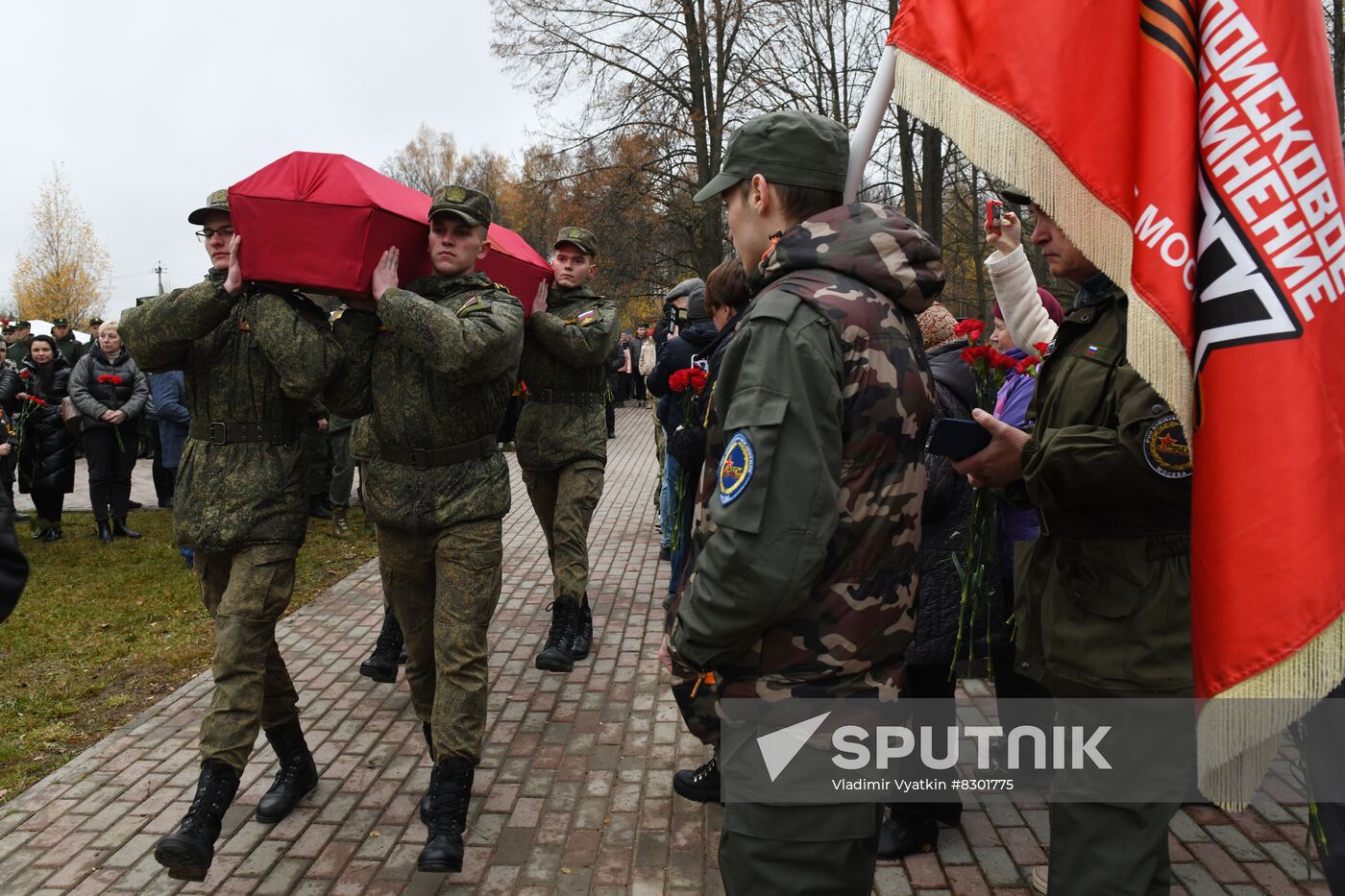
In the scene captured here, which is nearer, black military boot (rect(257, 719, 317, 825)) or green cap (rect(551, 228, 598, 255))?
black military boot (rect(257, 719, 317, 825))

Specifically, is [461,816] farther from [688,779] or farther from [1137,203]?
[1137,203]

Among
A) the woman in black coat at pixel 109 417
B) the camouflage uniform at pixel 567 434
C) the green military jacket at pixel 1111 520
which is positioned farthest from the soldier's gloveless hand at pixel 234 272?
the woman in black coat at pixel 109 417

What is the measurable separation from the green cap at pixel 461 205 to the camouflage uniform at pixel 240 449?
2.04 feet

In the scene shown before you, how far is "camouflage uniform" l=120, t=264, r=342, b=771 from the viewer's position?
338 cm

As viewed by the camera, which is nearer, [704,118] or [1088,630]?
[1088,630]

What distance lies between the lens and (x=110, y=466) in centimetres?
938

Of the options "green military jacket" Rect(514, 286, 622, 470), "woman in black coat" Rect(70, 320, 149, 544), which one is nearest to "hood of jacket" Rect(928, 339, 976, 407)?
"green military jacket" Rect(514, 286, 622, 470)

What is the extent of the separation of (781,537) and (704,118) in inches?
860

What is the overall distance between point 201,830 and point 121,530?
7832 mm

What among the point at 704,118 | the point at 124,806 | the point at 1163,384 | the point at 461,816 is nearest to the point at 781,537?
the point at 1163,384

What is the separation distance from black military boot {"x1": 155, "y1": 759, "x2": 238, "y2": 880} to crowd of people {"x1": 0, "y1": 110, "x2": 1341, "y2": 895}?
0.01 m

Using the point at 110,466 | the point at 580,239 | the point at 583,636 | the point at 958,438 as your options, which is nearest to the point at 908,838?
the point at 958,438

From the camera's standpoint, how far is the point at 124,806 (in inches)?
151

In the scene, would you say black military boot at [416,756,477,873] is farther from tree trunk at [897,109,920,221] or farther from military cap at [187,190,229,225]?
tree trunk at [897,109,920,221]
